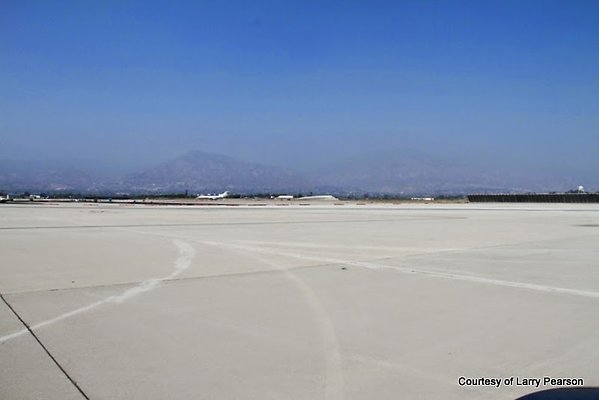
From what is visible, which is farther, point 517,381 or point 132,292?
point 132,292

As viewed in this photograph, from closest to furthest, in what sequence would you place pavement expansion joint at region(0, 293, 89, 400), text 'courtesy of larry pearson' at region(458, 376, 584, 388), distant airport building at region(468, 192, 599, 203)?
pavement expansion joint at region(0, 293, 89, 400)
text 'courtesy of larry pearson' at region(458, 376, 584, 388)
distant airport building at region(468, 192, 599, 203)

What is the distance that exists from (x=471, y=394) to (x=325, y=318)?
2.58 m

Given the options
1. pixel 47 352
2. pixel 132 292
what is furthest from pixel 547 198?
pixel 47 352

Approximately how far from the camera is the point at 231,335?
6.00m

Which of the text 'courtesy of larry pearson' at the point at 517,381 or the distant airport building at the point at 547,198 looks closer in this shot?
the text 'courtesy of larry pearson' at the point at 517,381

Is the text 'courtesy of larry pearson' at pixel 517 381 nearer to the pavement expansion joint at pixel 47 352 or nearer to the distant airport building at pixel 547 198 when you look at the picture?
the pavement expansion joint at pixel 47 352

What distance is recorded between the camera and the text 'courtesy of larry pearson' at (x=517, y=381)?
180 inches

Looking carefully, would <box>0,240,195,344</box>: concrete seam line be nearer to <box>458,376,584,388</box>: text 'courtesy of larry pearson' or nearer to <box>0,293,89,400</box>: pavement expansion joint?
<box>0,293,89,400</box>: pavement expansion joint

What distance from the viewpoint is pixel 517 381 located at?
4656mm

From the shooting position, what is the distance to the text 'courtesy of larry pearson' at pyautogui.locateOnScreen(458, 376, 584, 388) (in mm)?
4574

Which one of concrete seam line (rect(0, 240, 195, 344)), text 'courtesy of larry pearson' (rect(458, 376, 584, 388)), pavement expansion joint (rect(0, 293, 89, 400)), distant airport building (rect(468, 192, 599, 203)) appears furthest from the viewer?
distant airport building (rect(468, 192, 599, 203))

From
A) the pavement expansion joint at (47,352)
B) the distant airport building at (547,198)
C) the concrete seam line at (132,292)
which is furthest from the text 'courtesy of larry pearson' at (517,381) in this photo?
the distant airport building at (547,198)

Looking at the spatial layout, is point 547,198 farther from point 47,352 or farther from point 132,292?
point 47,352

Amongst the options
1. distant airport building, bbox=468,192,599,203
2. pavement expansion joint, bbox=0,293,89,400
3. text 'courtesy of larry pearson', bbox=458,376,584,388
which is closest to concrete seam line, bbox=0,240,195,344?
pavement expansion joint, bbox=0,293,89,400
